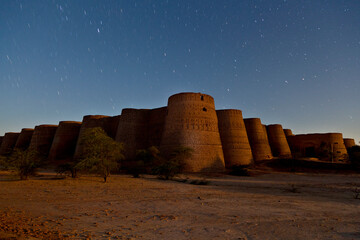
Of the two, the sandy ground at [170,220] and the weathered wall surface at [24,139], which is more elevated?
the weathered wall surface at [24,139]

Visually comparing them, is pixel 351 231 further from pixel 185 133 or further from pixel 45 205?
pixel 185 133

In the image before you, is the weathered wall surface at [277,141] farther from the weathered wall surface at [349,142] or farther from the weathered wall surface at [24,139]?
the weathered wall surface at [24,139]

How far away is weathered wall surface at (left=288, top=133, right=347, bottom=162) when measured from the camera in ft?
111

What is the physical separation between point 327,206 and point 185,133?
578 inches

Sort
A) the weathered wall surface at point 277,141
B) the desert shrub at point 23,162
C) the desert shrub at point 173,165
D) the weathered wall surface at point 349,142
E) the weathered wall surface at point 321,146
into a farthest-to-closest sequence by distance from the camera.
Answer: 1. the weathered wall surface at point 349,142
2. the weathered wall surface at point 277,141
3. the weathered wall surface at point 321,146
4. the desert shrub at point 173,165
5. the desert shrub at point 23,162

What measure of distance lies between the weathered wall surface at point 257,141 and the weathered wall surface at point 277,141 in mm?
5533

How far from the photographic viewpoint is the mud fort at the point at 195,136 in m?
20.7

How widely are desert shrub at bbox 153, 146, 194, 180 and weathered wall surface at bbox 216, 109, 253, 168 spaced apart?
758 cm

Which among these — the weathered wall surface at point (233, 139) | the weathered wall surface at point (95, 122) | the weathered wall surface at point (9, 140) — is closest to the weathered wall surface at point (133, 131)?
the weathered wall surface at point (95, 122)

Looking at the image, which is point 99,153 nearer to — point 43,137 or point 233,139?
point 233,139

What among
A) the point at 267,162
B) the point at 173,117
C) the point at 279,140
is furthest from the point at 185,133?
the point at 279,140

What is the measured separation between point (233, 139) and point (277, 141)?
1512 cm

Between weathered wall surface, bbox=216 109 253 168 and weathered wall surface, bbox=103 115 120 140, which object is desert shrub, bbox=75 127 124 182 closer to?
weathered wall surface, bbox=216 109 253 168

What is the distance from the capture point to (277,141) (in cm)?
3725
